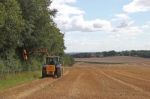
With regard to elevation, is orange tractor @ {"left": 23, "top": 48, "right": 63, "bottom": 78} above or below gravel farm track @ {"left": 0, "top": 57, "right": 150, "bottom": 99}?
above

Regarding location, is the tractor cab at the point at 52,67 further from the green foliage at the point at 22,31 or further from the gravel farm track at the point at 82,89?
the green foliage at the point at 22,31

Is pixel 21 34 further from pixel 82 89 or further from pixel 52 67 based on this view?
pixel 82 89

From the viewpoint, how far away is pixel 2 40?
135 feet

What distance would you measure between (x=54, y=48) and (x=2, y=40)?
40015 millimetres

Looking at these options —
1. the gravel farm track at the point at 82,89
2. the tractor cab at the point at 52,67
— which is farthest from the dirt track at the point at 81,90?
the tractor cab at the point at 52,67

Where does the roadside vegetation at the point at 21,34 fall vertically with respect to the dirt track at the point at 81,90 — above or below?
above

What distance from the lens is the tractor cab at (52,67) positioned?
4491cm

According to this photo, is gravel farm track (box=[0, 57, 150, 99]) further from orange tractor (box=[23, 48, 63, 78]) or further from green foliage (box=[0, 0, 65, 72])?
green foliage (box=[0, 0, 65, 72])

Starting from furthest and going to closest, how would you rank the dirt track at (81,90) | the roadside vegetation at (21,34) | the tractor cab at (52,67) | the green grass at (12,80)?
the tractor cab at (52,67) → the roadside vegetation at (21,34) → the green grass at (12,80) → the dirt track at (81,90)

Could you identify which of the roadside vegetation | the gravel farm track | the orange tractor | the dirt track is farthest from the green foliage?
the dirt track

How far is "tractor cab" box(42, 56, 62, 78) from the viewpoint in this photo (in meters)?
44.9

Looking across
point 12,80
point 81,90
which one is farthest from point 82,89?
point 12,80

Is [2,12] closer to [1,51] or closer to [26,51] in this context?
[1,51]

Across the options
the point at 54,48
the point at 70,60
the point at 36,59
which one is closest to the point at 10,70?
the point at 36,59
